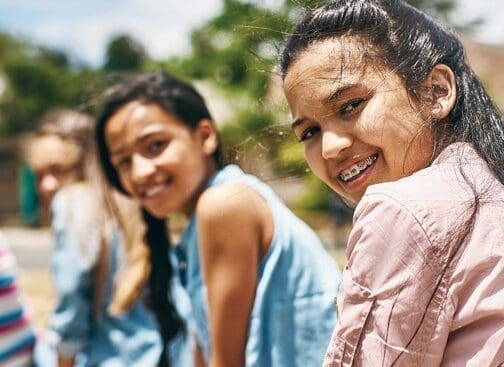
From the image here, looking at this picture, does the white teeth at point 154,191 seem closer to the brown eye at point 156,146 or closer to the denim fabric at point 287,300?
the brown eye at point 156,146

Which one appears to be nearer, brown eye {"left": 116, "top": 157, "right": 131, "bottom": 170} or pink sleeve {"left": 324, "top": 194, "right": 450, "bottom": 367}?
pink sleeve {"left": 324, "top": 194, "right": 450, "bottom": 367}

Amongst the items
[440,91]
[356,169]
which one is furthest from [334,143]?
[440,91]

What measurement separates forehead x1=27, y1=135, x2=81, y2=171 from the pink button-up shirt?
2864 mm

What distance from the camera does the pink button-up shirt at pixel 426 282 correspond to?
1164 millimetres

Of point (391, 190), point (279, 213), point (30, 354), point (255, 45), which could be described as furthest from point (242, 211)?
point (30, 354)

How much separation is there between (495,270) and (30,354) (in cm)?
221

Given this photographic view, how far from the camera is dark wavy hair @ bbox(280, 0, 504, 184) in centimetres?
140

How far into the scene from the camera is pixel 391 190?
1.22m

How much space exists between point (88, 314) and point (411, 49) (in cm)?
227

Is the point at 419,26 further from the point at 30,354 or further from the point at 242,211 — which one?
the point at 30,354

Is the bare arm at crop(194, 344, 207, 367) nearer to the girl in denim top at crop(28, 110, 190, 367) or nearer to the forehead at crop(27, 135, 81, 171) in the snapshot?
the girl in denim top at crop(28, 110, 190, 367)

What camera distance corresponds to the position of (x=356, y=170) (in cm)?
145

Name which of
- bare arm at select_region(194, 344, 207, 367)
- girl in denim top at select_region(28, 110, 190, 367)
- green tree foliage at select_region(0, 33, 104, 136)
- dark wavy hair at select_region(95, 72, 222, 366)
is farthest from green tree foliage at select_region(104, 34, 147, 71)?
bare arm at select_region(194, 344, 207, 367)

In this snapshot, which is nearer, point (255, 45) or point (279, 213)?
point (255, 45)
